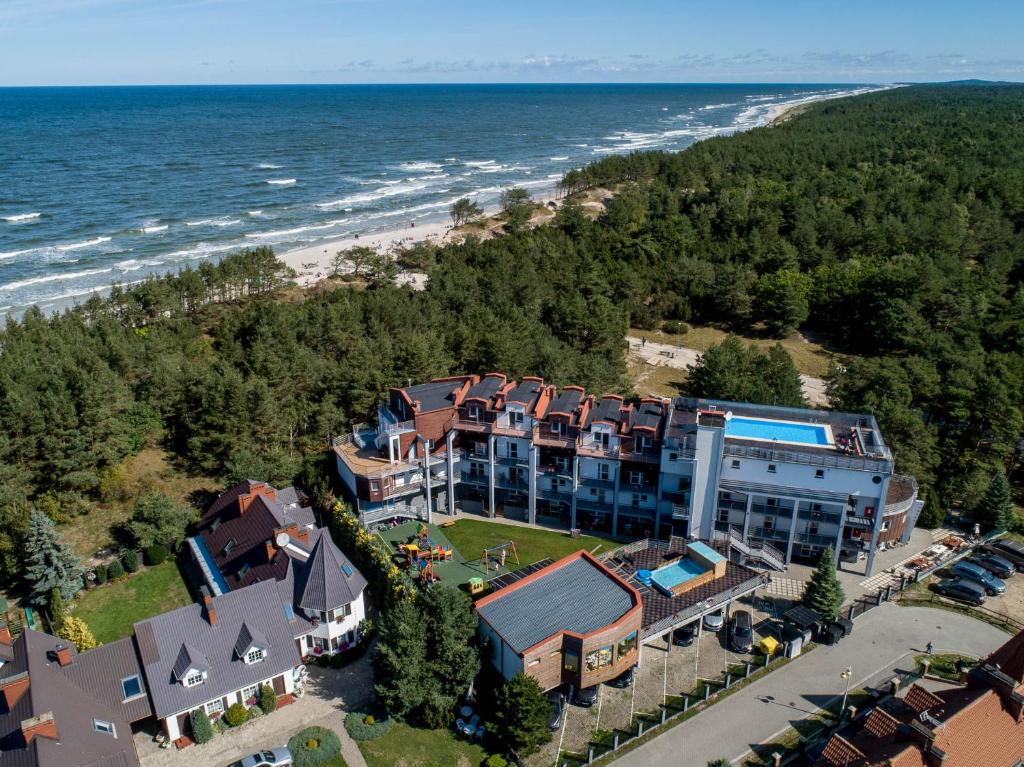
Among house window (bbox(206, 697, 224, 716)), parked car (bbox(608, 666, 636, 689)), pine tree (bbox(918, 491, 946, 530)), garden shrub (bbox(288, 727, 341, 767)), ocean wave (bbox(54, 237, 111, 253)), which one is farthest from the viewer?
ocean wave (bbox(54, 237, 111, 253))

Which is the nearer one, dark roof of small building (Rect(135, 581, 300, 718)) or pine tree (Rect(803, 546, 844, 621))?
dark roof of small building (Rect(135, 581, 300, 718))

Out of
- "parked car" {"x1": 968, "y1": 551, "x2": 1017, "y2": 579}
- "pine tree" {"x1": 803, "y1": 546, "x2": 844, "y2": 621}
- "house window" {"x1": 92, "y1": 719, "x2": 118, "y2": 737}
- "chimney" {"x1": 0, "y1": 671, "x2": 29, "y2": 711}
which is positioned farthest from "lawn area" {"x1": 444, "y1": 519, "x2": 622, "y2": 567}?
"chimney" {"x1": 0, "y1": 671, "x2": 29, "y2": 711}

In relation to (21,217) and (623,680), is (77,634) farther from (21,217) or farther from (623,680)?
(21,217)

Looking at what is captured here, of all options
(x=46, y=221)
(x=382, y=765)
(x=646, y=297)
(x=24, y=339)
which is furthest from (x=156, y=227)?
(x=382, y=765)

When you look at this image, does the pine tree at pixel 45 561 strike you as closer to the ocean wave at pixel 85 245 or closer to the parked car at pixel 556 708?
the parked car at pixel 556 708

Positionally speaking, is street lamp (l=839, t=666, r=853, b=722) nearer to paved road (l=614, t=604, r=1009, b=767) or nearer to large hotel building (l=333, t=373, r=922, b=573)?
paved road (l=614, t=604, r=1009, b=767)

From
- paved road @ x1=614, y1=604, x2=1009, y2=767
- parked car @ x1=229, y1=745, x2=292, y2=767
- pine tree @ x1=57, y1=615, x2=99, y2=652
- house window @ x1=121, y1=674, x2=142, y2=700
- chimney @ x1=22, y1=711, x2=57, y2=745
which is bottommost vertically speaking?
paved road @ x1=614, y1=604, x2=1009, y2=767

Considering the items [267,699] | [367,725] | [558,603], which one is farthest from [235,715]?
[558,603]
